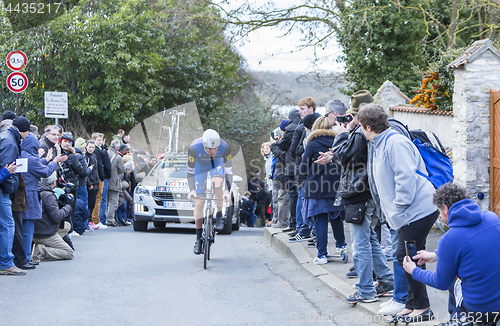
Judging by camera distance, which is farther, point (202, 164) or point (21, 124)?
point (202, 164)

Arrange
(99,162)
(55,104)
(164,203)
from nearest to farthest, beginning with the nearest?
(164,203), (99,162), (55,104)

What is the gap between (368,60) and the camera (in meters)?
20.1

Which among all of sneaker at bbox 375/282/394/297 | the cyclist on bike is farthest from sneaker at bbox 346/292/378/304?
the cyclist on bike

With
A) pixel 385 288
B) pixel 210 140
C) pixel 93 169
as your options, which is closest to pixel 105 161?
pixel 93 169

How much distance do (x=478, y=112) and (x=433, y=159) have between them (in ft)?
17.5

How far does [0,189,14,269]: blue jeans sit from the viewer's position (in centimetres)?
693

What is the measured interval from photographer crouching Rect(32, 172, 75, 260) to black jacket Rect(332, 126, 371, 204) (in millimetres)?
4519

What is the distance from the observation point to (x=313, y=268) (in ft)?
23.7

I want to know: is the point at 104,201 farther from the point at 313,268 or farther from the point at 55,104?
the point at 313,268

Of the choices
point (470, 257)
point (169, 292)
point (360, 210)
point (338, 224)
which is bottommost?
point (169, 292)

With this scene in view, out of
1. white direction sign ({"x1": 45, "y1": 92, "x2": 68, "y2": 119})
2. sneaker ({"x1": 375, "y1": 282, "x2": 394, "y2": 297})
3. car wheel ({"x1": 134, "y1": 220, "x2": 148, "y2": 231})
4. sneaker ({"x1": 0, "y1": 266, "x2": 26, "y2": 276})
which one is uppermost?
white direction sign ({"x1": 45, "y1": 92, "x2": 68, "y2": 119})

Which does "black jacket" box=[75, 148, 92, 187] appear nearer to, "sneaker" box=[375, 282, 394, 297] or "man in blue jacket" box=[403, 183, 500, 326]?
"sneaker" box=[375, 282, 394, 297]

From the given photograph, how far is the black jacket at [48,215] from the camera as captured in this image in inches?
311

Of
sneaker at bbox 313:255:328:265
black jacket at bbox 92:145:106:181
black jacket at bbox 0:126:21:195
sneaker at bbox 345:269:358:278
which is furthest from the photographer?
black jacket at bbox 92:145:106:181
